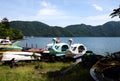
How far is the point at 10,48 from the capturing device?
37312 mm

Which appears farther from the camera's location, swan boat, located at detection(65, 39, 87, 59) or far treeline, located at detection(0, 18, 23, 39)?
far treeline, located at detection(0, 18, 23, 39)

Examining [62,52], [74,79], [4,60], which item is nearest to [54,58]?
[62,52]

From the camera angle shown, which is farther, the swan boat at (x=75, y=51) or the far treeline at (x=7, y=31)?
the far treeline at (x=7, y=31)

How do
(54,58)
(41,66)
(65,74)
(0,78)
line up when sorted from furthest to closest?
(54,58)
(41,66)
(65,74)
(0,78)

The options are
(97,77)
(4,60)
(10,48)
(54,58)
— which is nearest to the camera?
(97,77)

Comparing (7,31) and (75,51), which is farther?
(7,31)

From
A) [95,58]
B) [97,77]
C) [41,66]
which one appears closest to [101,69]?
[97,77]

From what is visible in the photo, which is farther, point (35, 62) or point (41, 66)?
point (35, 62)

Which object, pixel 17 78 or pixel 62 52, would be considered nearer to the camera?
pixel 17 78

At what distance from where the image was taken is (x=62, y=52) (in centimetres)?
3322

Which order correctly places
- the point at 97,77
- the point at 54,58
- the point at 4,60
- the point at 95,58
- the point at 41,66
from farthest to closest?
1. the point at 54,58
2. the point at 4,60
3. the point at 41,66
4. the point at 95,58
5. the point at 97,77

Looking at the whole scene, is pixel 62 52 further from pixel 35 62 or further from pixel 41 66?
pixel 41 66

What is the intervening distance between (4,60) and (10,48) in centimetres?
841

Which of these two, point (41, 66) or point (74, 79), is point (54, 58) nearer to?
A: point (41, 66)
